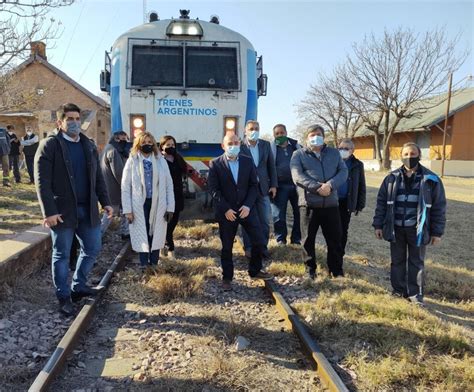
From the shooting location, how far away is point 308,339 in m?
3.93

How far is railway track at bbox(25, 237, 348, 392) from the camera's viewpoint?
3246mm

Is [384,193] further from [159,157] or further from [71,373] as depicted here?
[71,373]

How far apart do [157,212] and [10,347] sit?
2440 millimetres

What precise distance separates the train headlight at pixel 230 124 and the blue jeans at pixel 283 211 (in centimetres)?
161

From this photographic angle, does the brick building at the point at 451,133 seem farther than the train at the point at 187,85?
Yes

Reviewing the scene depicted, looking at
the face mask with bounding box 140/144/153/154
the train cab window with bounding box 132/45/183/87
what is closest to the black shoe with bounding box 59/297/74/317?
the face mask with bounding box 140/144/153/154

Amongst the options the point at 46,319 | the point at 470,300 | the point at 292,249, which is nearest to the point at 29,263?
the point at 46,319

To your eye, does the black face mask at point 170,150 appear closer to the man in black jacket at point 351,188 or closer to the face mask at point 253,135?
the face mask at point 253,135

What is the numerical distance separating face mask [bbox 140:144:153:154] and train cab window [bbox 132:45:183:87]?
285cm

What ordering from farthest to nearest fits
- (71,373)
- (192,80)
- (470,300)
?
(192,80)
(470,300)
(71,373)

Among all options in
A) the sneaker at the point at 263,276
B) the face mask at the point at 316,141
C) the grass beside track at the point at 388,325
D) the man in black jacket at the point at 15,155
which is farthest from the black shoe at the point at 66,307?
the man in black jacket at the point at 15,155

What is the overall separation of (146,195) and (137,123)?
2689mm

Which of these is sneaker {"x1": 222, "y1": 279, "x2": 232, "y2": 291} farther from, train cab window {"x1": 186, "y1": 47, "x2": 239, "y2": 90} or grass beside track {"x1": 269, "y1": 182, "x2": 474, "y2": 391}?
train cab window {"x1": 186, "y1": 47, "x2": 239, "y2": 90}

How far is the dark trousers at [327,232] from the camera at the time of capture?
579cm
